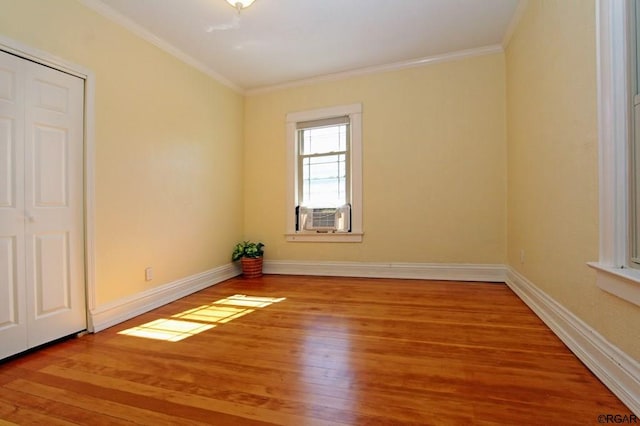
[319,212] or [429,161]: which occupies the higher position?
[429,161]

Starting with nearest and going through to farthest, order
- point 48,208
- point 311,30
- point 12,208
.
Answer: point 12,208, point 48,208, point 311,30

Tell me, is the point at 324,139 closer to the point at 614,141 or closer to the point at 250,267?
the point at 250,267

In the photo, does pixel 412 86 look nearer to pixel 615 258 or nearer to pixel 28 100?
pixel 615 258

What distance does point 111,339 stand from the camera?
2154 millimetres

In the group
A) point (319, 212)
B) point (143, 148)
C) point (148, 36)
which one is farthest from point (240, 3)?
point (319, 212)

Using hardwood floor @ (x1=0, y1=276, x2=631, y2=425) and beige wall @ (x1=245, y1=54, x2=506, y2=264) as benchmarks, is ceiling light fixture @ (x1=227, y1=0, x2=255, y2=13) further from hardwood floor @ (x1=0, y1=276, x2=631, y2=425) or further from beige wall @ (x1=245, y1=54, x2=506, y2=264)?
hardwood floor @ (x1=0, y1=276, x2=631, y2=425)

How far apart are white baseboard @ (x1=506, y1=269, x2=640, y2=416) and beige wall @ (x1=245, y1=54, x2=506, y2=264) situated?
1316mm

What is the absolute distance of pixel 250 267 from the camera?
412 cm

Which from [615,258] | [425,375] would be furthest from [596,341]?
[425,375]

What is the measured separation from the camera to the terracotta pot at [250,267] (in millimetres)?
4123

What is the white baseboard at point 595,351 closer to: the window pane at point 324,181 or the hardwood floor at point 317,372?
the hardwood floor at point 317,372

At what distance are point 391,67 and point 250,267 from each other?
3288 mm

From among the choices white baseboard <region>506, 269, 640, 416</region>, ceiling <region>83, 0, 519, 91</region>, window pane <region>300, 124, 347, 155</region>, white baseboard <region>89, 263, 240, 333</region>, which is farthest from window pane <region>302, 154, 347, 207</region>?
white baseboard <region>506, 269, 640, 416</region>

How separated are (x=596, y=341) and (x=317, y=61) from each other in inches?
144
